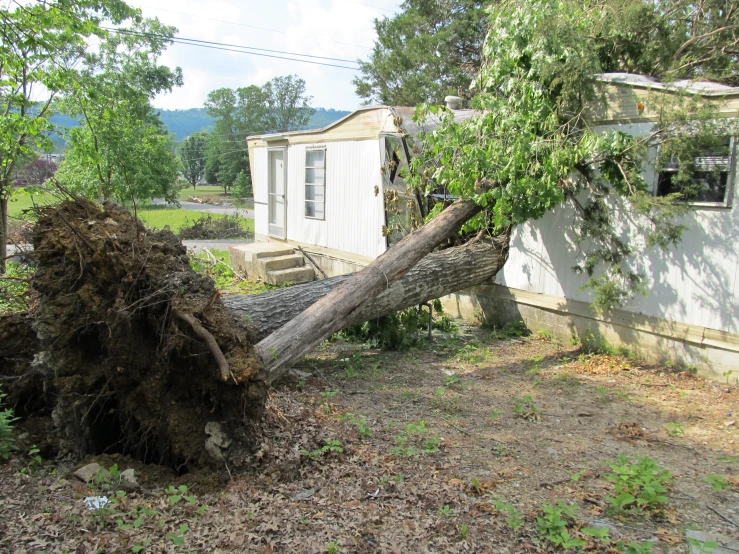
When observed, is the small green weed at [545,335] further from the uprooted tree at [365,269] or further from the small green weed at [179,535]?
the small green weed at [179,535]

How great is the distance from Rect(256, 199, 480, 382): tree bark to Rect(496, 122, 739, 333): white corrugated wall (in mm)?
1449

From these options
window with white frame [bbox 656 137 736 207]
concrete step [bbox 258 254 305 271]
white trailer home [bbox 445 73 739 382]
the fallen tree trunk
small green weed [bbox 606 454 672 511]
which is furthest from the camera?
concrete step [bbox 258 254 305 271]

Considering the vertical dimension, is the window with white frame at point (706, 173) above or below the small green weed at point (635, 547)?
above

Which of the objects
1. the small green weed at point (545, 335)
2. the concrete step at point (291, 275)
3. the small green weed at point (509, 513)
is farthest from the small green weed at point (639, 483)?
the concrete step at point (291, 275)

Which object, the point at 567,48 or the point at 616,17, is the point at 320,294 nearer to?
the point at 567,48

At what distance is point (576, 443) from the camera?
15.3 feet

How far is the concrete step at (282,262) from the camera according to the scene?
1145 centimetres

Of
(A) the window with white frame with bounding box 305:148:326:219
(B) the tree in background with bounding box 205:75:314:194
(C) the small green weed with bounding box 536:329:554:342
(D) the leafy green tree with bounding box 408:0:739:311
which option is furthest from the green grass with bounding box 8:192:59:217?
(B) the tree in background with bounding box 205:75:314:194

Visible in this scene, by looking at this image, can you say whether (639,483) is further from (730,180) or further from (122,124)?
(122,124)

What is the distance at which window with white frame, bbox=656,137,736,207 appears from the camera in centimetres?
571

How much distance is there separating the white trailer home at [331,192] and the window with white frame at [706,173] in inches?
154

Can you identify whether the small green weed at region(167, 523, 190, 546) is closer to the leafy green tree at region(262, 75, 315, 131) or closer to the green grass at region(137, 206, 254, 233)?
the green grass at region(137, 206, 254, 233)

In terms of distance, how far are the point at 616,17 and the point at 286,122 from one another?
61.0 meters

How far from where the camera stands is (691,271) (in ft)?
20.4
